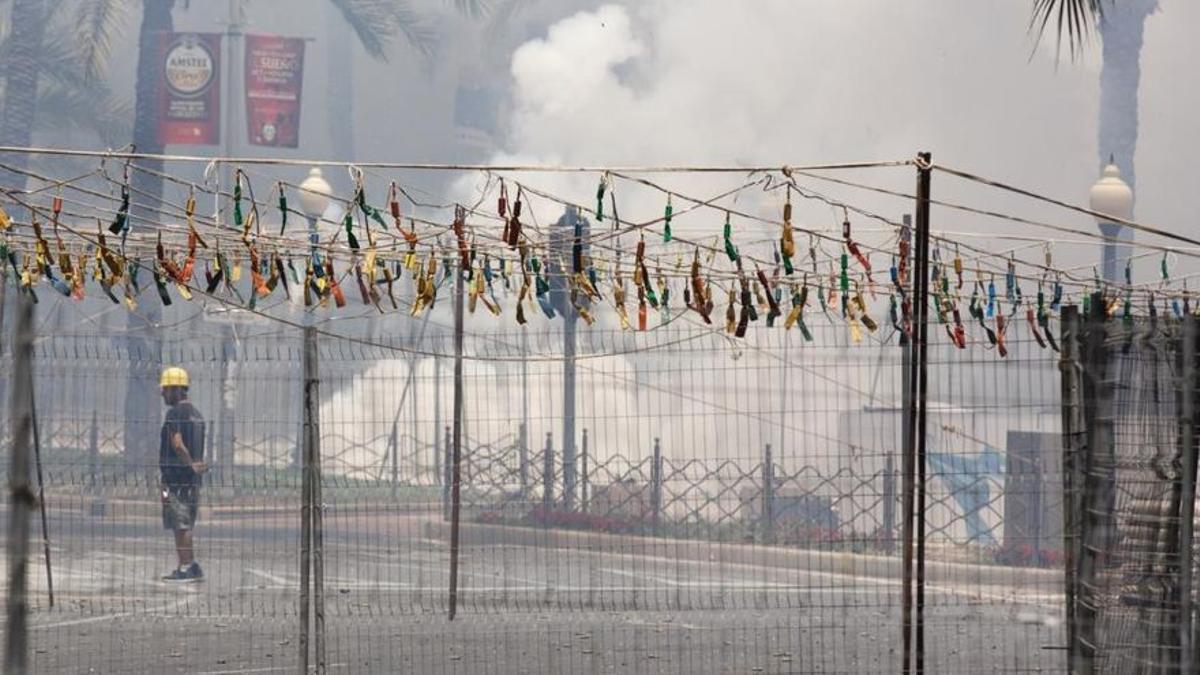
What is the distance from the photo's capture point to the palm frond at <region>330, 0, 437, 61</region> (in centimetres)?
5431

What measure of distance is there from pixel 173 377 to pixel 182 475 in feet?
10.5

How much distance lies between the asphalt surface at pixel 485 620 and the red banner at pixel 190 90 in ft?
108

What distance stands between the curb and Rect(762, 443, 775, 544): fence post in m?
0.16

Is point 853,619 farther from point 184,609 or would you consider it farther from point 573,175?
point 573,175

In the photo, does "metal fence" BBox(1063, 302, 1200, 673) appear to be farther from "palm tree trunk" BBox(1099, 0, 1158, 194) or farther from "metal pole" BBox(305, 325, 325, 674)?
"palm tree trunk" BBox(1099, 0, 1158, 194)

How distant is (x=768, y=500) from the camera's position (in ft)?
49.9

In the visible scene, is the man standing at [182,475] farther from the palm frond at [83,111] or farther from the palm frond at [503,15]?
the palm frond at [503,15]

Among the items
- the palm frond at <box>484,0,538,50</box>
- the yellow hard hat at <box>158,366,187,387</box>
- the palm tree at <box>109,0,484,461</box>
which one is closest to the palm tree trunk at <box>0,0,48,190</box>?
the palm tree at <box>109,0,484,461</box>

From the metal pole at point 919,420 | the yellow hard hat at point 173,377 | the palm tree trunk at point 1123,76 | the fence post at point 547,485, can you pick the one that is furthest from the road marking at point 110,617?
the palm tree trunk at point 1123,76

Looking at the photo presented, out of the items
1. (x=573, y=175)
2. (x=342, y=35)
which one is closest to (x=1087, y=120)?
(x=573, y=175)

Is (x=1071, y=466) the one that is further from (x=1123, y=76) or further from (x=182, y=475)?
(x=1123, y=76)

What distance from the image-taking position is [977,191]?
41375mm

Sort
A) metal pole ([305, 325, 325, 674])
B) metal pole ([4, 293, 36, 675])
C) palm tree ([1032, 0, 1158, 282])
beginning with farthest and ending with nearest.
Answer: palm tree ([1032, 0, 1158, 282]), metal pole ([305, 325, 325, 674]), metal pole ([4, 293, 36, 675])

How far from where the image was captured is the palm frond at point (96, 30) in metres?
50.4
